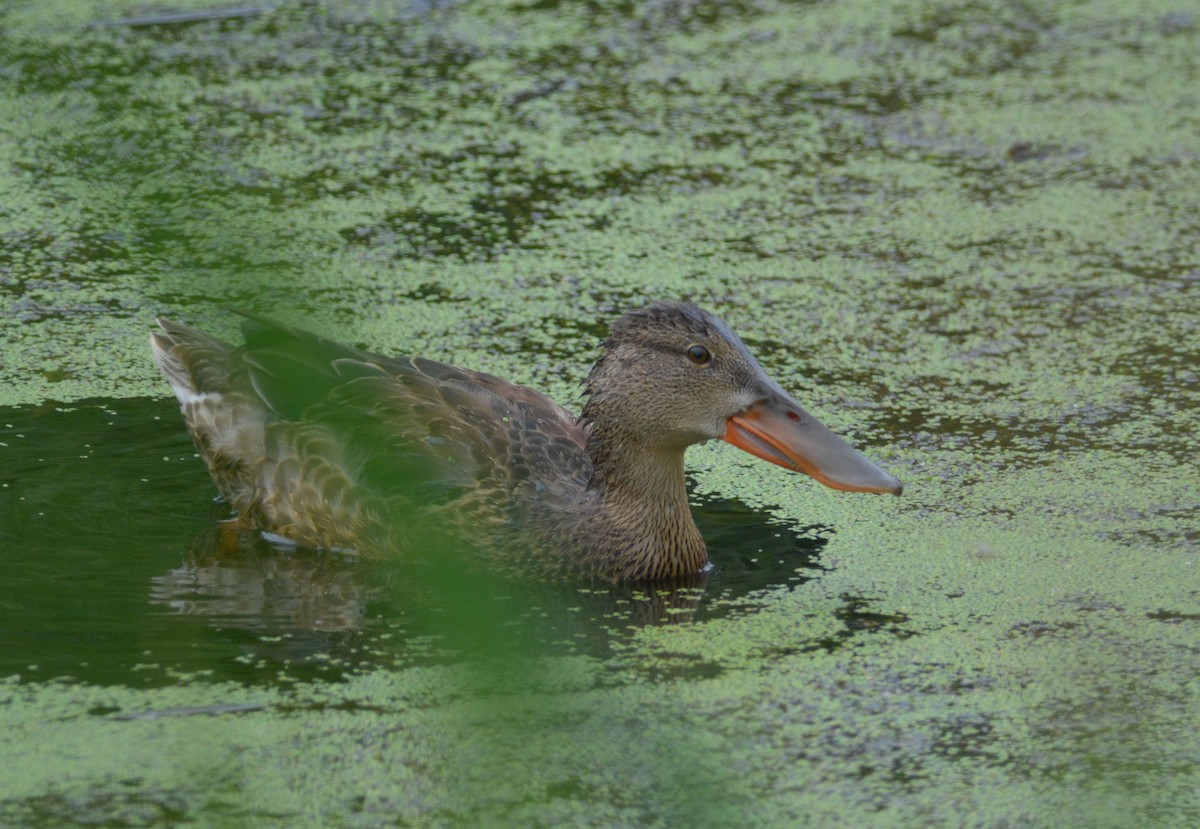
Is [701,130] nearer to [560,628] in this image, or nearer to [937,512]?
[937,512]

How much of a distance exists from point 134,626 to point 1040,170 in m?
4.40

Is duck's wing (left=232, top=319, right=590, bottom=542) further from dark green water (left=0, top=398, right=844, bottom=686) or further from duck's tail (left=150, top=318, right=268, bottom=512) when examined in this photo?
dark green water (left=0, top=398, right=844, bottom=686)

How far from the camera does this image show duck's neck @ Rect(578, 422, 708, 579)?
423 centimetres

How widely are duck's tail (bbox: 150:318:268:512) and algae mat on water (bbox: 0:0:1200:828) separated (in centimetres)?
17

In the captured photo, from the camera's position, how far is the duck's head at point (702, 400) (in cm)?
424

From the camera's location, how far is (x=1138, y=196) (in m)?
6.62

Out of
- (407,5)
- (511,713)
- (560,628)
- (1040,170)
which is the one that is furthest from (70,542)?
(407,5)

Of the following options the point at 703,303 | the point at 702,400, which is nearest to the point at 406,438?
the point at 702,400

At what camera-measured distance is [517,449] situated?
4.41 metres

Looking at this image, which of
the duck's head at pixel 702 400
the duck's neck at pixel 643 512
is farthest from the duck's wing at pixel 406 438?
the duck's head at pixel 702 400

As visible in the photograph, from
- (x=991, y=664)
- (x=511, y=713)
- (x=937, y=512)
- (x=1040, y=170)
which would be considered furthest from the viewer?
(x=1040, y=170)

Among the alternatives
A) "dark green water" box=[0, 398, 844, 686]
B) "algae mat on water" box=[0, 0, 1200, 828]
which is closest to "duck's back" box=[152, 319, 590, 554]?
"dark green water" box=[0, 398, 844, 686]

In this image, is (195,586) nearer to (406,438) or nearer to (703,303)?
(406,438)

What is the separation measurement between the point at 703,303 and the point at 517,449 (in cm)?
156
